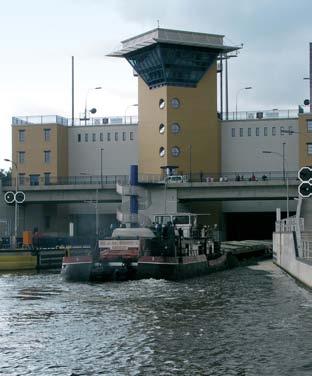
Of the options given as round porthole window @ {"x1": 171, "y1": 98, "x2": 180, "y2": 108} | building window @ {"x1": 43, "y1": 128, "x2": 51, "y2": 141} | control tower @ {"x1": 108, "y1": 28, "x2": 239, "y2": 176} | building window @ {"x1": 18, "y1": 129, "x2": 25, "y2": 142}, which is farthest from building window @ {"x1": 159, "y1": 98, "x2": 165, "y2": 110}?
building window @ {"x1": 18, "y1": 129, "x2": 25, "y2": 142}

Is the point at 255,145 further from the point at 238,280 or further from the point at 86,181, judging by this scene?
the point at 238,280

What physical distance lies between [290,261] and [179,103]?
196ft

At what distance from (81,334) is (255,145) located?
89.1m

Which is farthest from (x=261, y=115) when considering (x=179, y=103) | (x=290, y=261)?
(x=290, y=261)

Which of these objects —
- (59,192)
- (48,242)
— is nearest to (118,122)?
(59,192)

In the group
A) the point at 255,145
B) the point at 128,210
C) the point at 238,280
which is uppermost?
the point at 255,145

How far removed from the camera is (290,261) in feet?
172

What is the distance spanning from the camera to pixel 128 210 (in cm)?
9375

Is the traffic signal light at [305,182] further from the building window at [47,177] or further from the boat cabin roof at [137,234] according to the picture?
the building window at [47,177]

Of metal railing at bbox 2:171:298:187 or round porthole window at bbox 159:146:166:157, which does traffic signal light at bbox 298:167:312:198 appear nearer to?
metal railing at bbox 2:171:298:187

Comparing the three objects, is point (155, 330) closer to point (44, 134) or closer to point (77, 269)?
point (77, 269)

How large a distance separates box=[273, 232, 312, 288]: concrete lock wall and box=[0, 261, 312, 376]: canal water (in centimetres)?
111

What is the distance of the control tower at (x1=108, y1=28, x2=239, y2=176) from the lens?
10731 centimetres

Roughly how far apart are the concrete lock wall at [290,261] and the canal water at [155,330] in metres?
1.11
